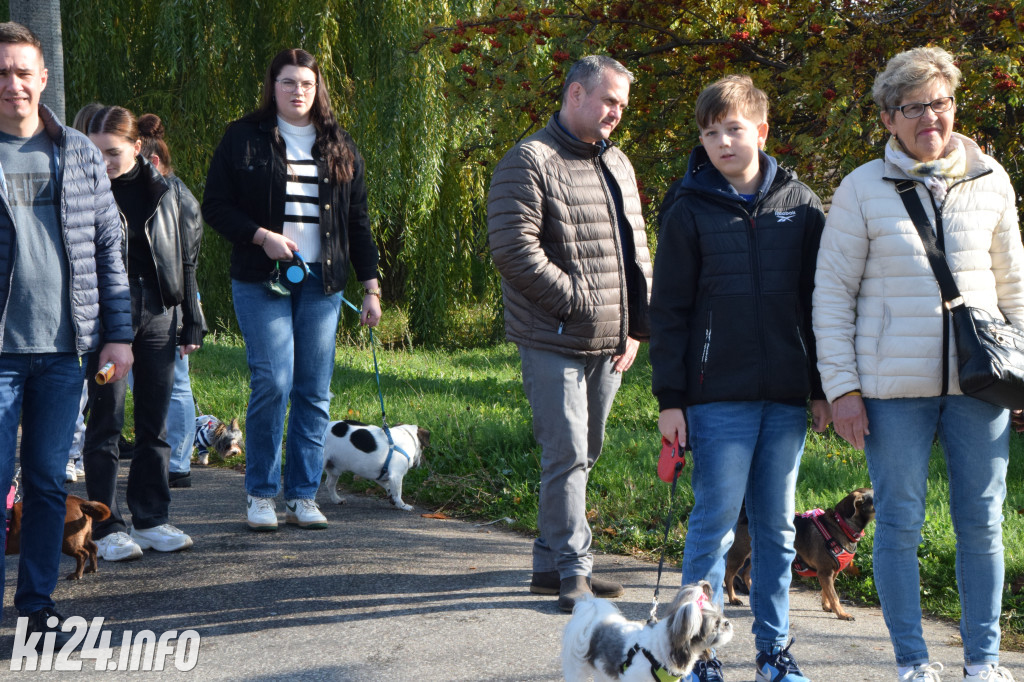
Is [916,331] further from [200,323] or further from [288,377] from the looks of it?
[200,323]

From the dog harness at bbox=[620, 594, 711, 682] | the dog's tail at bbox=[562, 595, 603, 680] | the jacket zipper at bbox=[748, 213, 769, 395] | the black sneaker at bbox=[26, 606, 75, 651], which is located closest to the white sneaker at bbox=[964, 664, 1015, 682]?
the dog harness at bbox=[620, 594, 711, 682]

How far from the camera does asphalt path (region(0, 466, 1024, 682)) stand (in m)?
3.66

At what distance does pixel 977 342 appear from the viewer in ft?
10.2

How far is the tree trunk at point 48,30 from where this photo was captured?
24.2 ft

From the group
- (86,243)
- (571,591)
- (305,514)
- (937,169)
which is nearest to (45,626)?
(86,243)

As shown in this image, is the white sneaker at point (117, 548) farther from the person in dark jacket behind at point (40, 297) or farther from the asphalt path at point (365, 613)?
the person in dark jacket behind at point (40, 297)

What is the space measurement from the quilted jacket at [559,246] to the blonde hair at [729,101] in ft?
2.88

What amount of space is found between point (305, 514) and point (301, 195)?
171cm

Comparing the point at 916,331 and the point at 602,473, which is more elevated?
the point at 916,331

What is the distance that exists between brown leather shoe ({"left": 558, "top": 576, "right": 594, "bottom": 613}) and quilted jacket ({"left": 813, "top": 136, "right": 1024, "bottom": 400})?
57.3 inches

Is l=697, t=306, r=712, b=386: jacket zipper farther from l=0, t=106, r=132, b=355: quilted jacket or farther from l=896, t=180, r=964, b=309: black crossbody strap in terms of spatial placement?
l=0, t=106, r=132, b=355: quilted jacket

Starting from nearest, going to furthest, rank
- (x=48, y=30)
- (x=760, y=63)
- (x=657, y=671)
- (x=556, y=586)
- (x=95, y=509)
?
(x=657, y=671)
(x=556, y=586)
(x=95, y=509)
(x=760, y=63)
(x=48, y=30)

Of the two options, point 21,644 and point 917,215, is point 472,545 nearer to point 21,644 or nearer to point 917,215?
point 21,644

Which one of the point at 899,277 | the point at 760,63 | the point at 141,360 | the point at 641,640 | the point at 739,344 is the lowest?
the point at 641,640
